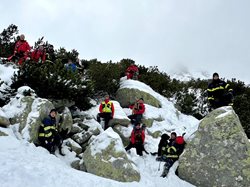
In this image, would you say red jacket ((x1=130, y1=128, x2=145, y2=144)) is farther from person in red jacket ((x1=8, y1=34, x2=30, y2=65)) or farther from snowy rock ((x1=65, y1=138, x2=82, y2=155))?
person in red jacket ((x1=8, y1=34, x2=30, y2=65))

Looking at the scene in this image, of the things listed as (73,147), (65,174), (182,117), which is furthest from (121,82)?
(65,174)

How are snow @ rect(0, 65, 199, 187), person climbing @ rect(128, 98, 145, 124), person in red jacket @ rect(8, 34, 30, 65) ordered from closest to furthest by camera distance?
snow @ rect(0, 65, 199, 187) → person climbing @ rect(128, 98, 145, 124) → person in red jacket @ rect(8, 34, 30, 65)

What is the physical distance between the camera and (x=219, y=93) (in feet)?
39.9

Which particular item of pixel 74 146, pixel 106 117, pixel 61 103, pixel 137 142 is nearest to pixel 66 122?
pixel 74 146

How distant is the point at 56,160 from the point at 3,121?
216 centimetres

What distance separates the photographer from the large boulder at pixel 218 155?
1023 cm

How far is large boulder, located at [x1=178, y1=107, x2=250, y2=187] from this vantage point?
10227mm

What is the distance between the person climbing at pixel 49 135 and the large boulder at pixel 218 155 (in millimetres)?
4393

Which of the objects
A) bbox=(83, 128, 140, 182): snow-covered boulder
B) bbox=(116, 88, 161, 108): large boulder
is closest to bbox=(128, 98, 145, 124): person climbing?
bbox=(116, 88, 161, 108): large boulder

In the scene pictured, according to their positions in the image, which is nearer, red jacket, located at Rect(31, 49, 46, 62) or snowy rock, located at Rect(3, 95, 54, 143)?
snowy rock, located at Rect(3, 95, 54, 143)

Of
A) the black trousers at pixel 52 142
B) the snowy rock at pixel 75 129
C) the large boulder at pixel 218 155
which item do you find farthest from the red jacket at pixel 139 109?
the black trousers at pixel 52 142

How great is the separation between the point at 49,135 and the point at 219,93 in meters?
6.66

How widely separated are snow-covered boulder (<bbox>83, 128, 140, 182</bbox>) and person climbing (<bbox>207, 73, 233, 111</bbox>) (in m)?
4.42

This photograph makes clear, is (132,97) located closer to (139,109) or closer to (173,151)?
(139,109)
